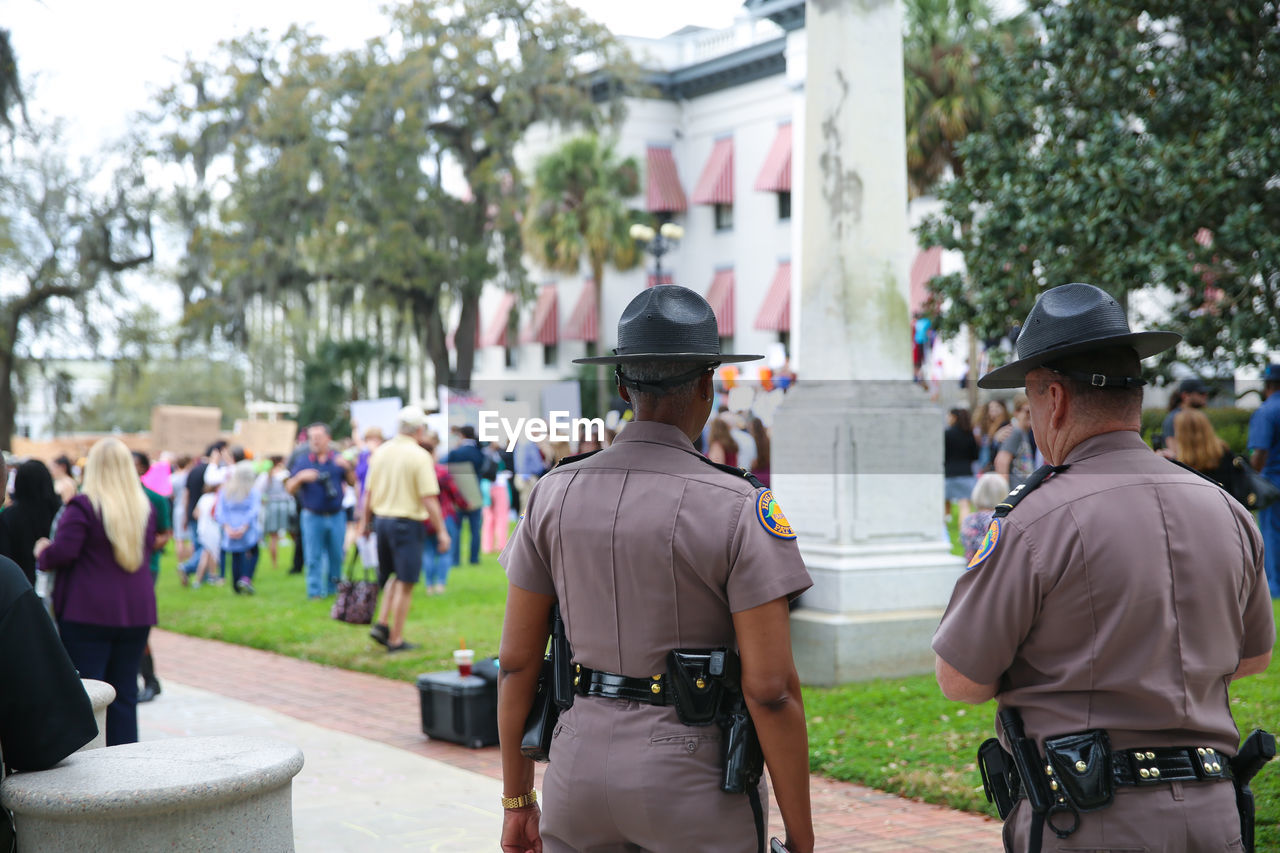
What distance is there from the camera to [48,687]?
2.96 metres

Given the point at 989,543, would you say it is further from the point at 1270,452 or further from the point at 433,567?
the point at 433,567

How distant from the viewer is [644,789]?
9.00 feet

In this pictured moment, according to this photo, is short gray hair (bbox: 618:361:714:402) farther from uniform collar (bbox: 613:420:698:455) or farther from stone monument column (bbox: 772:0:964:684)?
stone monument column (bbox: 772:0:964:684)

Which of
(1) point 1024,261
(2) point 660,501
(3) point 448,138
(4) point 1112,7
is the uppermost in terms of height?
(3) point 448,138

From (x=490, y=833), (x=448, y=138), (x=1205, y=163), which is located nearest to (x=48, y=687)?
(x=490, y=833)

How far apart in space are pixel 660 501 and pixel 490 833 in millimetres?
3556

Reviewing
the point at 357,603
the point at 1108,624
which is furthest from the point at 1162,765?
the point at 357,603

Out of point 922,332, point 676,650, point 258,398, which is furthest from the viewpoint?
point 258,398

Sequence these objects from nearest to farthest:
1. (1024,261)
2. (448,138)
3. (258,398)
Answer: (1024,261), (448,138), (258,398)

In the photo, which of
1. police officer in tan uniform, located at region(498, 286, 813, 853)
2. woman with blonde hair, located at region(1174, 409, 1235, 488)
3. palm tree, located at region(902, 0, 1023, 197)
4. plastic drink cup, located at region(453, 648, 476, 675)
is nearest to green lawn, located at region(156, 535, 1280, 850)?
plastic drink cup, located at region(453, 648, 476, 675)

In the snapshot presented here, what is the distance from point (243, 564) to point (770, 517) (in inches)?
588

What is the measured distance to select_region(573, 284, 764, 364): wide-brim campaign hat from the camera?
3.00m

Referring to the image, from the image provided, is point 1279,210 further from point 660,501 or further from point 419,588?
point 660,501

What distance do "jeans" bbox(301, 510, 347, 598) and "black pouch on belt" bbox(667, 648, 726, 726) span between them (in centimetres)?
1285
